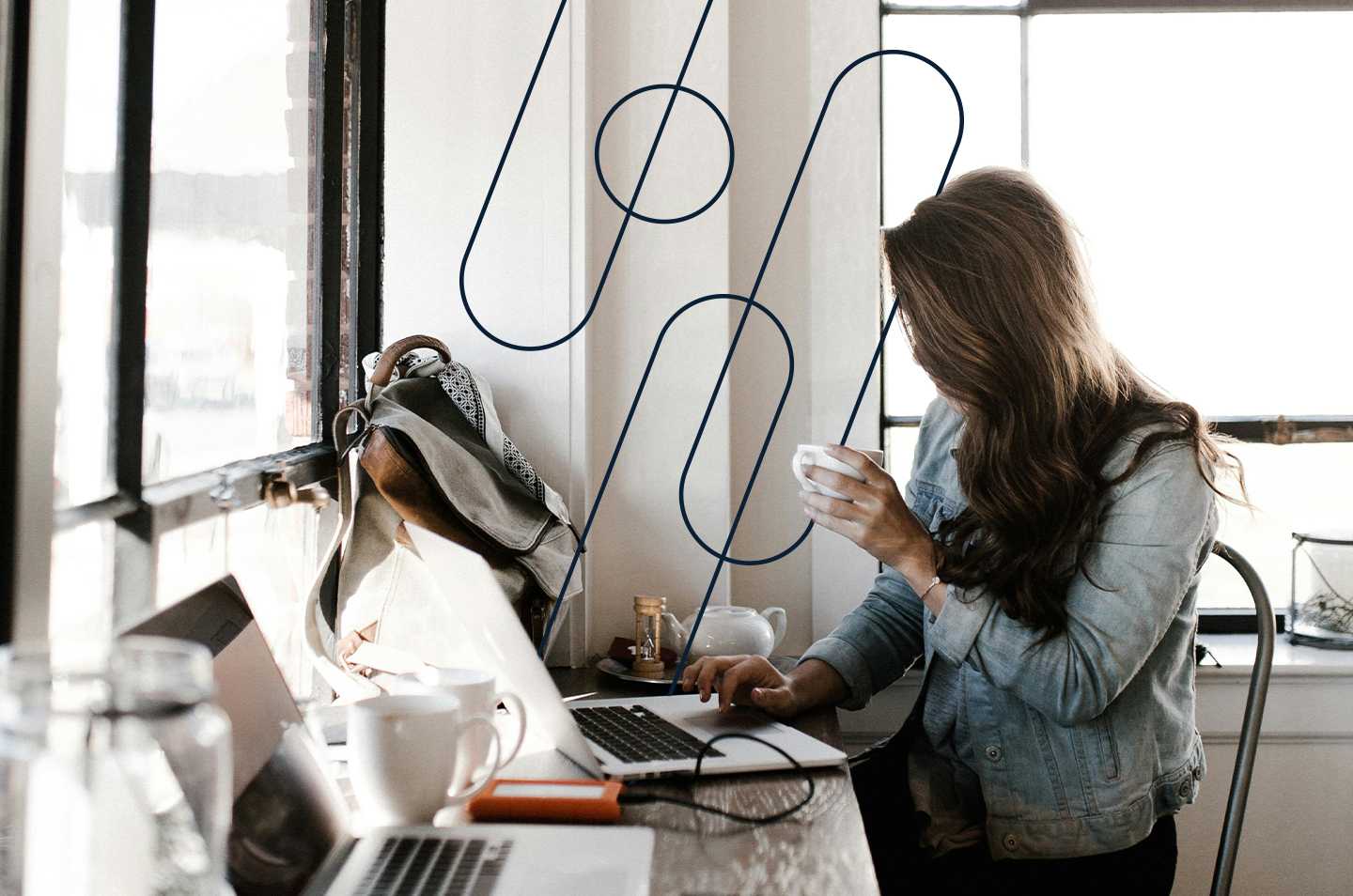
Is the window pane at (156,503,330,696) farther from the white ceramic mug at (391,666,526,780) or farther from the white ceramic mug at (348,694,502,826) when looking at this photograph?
the white ceramic mug at (348,694,502,826)

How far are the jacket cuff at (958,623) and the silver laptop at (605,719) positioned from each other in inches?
9.4

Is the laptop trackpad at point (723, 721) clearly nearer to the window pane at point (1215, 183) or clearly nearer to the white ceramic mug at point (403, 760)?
the white ceramic mug at point (403, 760)

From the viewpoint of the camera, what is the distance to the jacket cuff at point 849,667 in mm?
1656

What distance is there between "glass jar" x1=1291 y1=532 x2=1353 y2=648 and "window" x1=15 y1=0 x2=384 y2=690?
1.86 metres

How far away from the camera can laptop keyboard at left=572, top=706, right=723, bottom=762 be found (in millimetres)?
1247

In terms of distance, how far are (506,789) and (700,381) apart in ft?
4.00

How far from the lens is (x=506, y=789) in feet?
3.55

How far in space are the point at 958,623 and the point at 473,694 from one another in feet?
2.08

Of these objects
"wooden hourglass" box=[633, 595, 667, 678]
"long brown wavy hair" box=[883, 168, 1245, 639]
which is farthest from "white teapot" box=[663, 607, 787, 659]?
"long brown wavy hair" box=[883, 168, 1245, 639]

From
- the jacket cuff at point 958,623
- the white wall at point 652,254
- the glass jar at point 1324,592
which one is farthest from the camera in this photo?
the glass jar at point 1324,592

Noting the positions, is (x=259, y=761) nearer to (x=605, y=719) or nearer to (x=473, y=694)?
(x=473, y=694)

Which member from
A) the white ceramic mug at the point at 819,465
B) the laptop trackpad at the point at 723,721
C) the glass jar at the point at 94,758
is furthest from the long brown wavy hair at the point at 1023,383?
the glass jar at the point at 94,758

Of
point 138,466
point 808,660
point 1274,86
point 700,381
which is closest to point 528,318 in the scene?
point 700,381

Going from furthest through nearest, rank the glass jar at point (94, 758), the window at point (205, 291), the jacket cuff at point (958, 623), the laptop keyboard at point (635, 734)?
the jacket cuff at point (958, 623) → the laptop keyboard at point (635, 734) → the window at point (205, 291) → the glass jar at point (94, 758)
